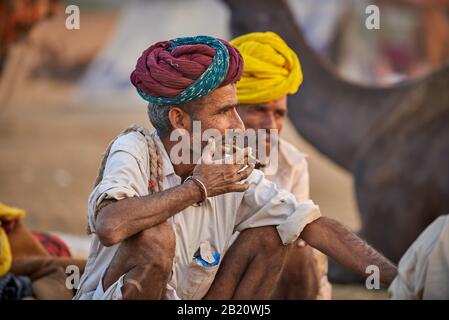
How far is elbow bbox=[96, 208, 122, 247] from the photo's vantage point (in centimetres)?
349

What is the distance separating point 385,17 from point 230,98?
12196 millimetres

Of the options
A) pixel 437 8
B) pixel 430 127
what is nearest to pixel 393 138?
pixel 430 127

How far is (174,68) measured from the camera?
3797mm

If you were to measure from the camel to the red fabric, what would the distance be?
2.89 metres

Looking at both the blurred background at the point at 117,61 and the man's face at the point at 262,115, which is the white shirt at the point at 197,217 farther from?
the blurred background at the point at 117,61

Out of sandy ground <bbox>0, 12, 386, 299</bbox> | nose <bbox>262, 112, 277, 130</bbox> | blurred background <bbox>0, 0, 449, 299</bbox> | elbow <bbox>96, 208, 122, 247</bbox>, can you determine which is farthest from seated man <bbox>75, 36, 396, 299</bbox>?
blurred background <bbox>0, 0, 449, 299</bbox>

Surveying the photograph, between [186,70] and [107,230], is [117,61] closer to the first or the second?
[186,70]

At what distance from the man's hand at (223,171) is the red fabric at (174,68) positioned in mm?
252

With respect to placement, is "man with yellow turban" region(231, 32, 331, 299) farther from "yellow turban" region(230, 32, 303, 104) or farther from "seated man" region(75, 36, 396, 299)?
"seated man" region(75, 36, 396, 299)

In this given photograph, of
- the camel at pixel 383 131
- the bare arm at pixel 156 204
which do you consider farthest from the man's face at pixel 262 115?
the camel at pixel 383 131

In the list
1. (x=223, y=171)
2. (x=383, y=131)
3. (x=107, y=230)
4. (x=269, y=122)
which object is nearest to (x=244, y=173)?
(x=223, y=171)

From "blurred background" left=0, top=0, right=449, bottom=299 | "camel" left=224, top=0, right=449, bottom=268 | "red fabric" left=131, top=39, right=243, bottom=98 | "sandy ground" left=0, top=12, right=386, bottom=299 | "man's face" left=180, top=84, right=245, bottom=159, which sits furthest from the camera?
"blurred background" left=0, top=0, right=449, bottom=299

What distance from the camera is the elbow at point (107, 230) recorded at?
349 centimetres

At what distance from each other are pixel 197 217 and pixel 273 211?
0.91ft
